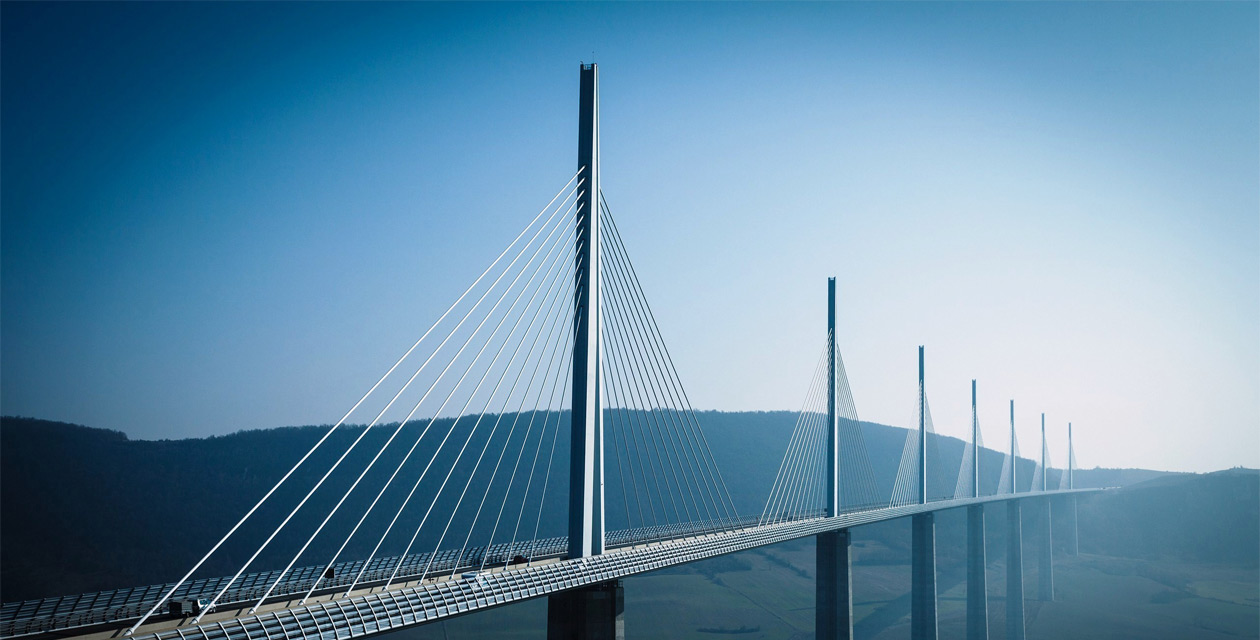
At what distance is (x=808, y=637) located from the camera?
69375mm

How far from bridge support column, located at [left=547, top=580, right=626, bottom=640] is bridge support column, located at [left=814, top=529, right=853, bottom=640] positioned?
20147 millimetres

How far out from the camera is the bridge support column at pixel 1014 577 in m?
71.1

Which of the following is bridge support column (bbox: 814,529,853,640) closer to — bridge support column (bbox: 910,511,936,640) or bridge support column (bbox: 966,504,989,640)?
bridge support column (bbox: 910,511,936,640)

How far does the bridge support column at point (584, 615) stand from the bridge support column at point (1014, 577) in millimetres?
62705

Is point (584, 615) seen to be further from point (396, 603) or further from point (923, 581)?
point (923, 581)

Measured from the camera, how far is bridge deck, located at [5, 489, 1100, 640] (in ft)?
33.9

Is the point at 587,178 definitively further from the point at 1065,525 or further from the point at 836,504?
the point at 1065,525

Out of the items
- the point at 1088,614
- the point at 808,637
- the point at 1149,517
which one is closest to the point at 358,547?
the point at 808,637

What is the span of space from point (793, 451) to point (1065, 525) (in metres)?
91.2

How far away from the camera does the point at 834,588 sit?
37781mm

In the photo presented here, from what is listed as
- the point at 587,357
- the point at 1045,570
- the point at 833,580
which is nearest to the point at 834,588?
the point at 833,580

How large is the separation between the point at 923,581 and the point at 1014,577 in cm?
2710

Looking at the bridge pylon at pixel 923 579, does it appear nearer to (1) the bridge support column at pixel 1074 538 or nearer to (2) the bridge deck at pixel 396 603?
(2) the bridge deck at pixel 396 603

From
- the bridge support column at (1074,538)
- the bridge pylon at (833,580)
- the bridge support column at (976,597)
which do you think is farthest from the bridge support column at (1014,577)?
the bridge support column at (1074,538)
